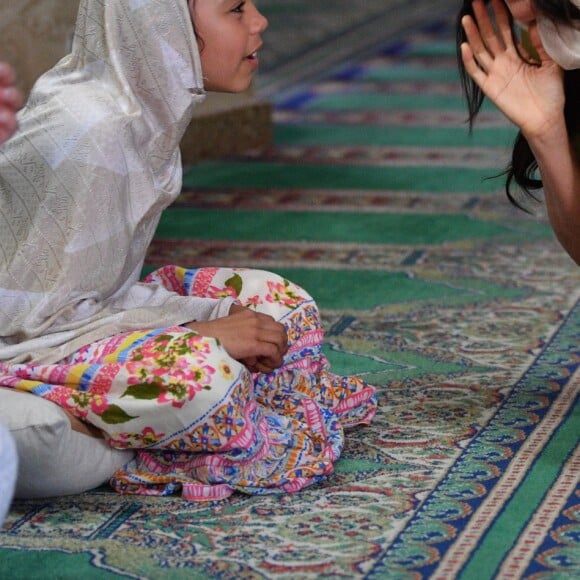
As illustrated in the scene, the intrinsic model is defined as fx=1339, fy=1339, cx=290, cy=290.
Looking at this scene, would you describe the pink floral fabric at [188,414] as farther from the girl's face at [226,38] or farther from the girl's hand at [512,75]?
the girl's hand at [512,75]

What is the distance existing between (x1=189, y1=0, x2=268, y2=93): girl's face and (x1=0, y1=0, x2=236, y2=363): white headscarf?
5cm

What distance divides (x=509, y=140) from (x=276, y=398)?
363cm

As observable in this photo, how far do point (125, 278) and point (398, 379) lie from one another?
734 mm

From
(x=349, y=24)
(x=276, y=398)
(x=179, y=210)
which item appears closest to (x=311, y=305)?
(x=276, y=398)

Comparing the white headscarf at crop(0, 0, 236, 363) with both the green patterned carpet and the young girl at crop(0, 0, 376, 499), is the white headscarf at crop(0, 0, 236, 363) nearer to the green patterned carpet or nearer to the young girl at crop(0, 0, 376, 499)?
the young girl at crop(0, 0, 376, 499)

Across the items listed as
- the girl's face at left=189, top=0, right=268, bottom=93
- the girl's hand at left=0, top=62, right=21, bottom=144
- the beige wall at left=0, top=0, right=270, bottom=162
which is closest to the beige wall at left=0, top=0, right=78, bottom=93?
the beige wall at left=0, top=0, right=270, bottom=162

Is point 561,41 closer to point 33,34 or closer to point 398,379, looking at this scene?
point 398,379

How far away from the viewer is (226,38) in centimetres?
239

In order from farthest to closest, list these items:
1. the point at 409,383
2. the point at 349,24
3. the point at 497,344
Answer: the point at 349,24
the point at 497,344
the point at 409,383

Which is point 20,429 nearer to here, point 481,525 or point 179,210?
point 481,525

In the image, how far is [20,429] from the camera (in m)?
2.12

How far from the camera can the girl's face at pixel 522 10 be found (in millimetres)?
2316

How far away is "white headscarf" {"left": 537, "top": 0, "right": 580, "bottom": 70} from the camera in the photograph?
89.4 inches

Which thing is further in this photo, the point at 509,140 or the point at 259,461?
the point at 509,140
